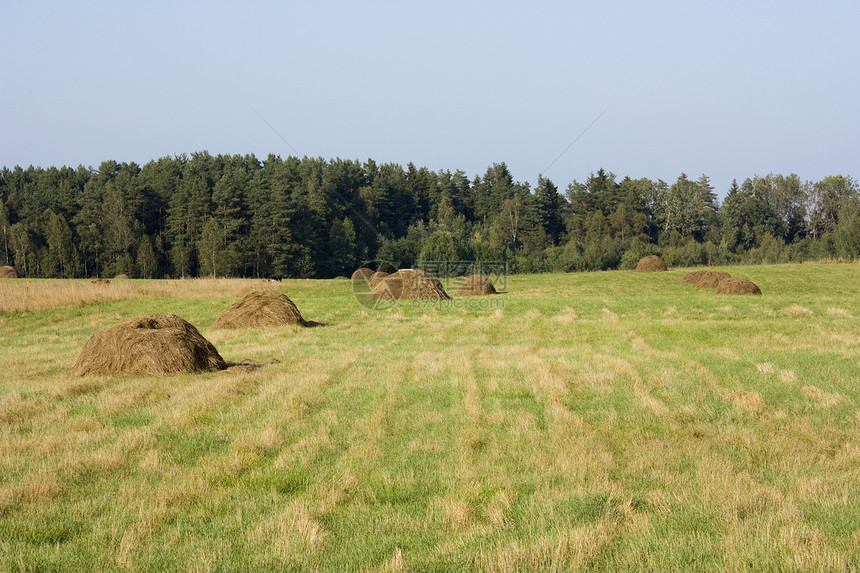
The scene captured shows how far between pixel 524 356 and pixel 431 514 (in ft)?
33.6

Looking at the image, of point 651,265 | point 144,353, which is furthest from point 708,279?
point 144,353

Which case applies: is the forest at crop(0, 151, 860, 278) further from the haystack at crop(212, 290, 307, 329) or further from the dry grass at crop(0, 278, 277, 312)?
the haystack at crop(212, 290, 307, 329)

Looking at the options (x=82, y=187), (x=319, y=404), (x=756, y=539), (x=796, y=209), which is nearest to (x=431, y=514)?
(x=756, y=539)

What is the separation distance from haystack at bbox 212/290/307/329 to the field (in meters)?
6.47

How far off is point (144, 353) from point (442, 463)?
318 inches

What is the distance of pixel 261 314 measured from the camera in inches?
888

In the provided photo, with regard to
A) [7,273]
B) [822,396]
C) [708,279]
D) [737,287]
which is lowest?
[822,396]

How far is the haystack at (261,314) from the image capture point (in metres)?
22.4

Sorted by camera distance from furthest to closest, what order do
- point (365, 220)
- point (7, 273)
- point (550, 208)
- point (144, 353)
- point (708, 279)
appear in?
point (550, 208) → point (365, 220) → point (7, 273) → point (708, 279) → point (144, 353)

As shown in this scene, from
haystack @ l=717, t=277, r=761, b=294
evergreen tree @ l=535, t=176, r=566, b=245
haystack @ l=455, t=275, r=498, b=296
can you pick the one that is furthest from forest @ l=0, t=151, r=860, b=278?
haystack @ l=717, t=277, r=761, b=294

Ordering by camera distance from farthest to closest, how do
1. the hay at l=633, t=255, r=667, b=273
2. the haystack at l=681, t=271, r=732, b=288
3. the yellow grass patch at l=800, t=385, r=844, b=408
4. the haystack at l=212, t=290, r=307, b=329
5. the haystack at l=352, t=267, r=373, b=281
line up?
the hay at l=633, t=255, r=667, b=273, the haystack at l=352, t=267, r=373, b=281, the haystack at l=681, t=271, r=732, b=288, the haystack at l=212, t=290, r=307, b=329, the yellow grass patch at l=800, t=385, r=844, b=408

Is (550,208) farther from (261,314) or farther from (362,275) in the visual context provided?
(261,314)

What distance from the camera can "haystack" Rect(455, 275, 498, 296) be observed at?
36.9 meters

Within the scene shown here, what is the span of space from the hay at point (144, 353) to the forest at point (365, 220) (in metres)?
48.2
